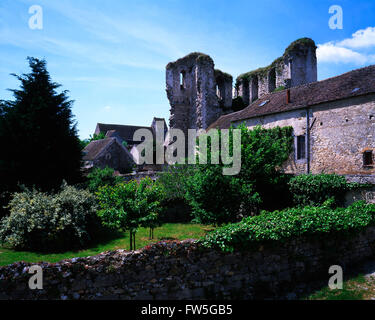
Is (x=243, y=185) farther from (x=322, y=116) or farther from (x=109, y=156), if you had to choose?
(x=109, y=156)

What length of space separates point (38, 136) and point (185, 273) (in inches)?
559

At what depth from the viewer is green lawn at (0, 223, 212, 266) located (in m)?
11.5

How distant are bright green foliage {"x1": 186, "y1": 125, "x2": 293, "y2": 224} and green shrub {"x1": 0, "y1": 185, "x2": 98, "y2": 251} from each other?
596 cm

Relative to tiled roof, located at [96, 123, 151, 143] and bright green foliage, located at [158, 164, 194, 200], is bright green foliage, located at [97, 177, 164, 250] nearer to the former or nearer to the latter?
bright green foliage, located at [158, 164, 194, 200]

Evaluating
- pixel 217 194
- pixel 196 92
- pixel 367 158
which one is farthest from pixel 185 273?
pixel 196 92

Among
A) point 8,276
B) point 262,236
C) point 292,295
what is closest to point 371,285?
point 292,295

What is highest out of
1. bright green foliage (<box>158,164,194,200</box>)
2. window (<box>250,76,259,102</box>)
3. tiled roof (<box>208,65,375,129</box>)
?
window (<box>250,76,259,102</box>)

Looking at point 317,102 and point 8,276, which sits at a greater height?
point 317,102

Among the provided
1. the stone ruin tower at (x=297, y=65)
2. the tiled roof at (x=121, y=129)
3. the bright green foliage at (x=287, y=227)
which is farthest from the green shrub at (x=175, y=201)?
the tiled roof at (x=121, y=129)

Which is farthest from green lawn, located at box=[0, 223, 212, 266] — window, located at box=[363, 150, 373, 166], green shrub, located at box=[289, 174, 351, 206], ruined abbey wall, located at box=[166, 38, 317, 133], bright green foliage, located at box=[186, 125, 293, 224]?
ruined abbey wall, located at box=[166, 38, 317, 133]

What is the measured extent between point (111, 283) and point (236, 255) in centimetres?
341

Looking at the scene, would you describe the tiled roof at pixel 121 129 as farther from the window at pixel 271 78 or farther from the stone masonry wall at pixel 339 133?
the stone masonry wall at pixel 339 133

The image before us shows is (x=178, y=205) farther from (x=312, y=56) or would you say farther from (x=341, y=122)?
(x=312, y=56)
